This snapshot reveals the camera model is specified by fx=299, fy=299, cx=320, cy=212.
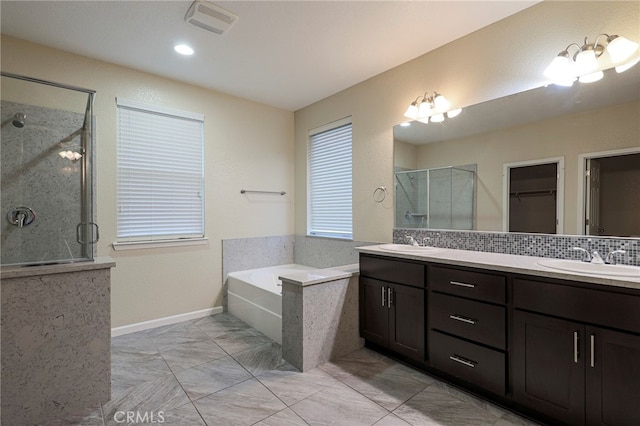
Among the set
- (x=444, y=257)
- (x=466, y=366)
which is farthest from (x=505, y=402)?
(x=444, y=257)

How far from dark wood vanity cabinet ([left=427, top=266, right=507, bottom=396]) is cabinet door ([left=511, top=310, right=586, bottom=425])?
0.09 metres

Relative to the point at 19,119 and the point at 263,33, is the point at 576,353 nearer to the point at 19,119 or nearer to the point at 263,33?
the point at 263,33

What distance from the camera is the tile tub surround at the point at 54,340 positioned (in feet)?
5.27

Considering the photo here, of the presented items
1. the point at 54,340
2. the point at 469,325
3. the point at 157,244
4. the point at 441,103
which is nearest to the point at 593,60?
the point at 441,103

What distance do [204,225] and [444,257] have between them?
2.63 meters

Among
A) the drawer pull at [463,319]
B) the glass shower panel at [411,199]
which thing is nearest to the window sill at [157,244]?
the glass shower panel at [411,199]

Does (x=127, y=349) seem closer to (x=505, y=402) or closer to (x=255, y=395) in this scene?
(x=255, y=395)

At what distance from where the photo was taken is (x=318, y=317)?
2.34 metres

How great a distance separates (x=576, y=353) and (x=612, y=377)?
0.14 meters

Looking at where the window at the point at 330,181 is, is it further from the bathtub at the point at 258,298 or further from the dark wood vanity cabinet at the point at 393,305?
→ the dark wood vanity cabinet at the point at 393,305

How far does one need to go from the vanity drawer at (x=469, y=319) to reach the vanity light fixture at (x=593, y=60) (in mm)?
1540

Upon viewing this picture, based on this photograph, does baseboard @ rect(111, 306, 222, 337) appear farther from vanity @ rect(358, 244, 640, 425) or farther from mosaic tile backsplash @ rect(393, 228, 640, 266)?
mosaic tile backsplash @ rect(393, 228, 640, 266)

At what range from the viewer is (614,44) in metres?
1.74

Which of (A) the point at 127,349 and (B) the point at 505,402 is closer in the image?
(B) the point at 505,402
